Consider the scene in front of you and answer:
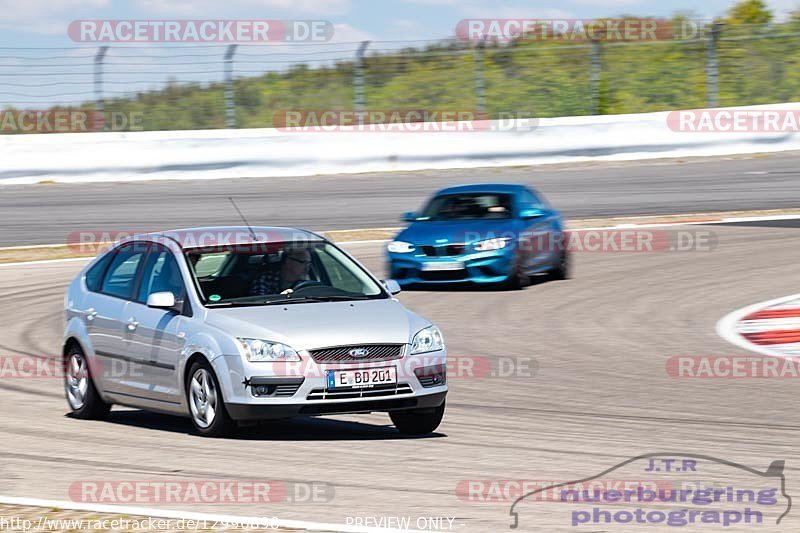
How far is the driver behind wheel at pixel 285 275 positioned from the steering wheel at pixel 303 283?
2cm

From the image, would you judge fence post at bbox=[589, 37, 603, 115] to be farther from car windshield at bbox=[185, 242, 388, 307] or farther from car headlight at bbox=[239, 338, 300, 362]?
car headlight at bbox=[239, 338, 300, 362]

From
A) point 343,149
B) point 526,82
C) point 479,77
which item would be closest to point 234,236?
point 343,149

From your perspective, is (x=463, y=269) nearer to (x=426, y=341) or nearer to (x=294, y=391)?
(x=426, y=341)

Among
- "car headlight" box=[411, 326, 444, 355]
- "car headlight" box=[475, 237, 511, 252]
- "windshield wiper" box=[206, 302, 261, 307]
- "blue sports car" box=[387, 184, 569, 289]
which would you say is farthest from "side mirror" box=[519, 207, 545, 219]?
"windshield wiper" box=[206, 302, 261, 307]

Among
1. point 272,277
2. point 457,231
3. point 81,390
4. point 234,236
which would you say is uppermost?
point 234,236

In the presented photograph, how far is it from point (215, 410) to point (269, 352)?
1.80ft

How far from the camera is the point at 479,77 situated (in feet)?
103

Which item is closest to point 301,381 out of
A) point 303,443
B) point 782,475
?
point 303,443

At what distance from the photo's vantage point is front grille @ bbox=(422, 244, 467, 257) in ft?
57.5

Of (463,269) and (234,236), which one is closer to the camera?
(234,236)

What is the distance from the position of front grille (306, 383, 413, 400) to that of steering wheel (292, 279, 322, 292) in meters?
1.03

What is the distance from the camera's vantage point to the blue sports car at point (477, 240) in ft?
57.6

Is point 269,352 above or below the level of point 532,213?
above

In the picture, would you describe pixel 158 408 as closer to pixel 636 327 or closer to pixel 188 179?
pixel 636 327
